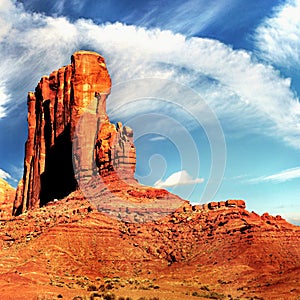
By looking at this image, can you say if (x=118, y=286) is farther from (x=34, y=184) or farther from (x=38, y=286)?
(x=34, y=184)

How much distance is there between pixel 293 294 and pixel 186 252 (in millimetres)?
21404

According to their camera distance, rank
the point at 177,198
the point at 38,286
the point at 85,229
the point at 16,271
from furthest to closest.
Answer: the point at 177,198, the point at 85,229, the point at 16,271, the point at 38,286

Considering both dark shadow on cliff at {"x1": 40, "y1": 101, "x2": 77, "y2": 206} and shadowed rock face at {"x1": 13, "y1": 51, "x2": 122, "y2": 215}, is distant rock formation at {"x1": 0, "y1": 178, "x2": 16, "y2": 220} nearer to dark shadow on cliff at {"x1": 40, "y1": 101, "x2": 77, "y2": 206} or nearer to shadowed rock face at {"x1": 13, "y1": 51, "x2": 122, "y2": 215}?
shadowed rock face at {"x1": 13, "y1": 51, "x2": 122, "y2": 215}

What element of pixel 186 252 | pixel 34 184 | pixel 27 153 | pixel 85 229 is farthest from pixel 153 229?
pixel 27 153

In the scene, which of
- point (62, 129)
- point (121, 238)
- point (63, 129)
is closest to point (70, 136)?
point (63, 129)

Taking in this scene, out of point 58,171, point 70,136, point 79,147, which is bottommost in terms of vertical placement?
point 58,171

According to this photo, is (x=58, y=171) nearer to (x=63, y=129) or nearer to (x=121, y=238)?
(x=63, y=129)

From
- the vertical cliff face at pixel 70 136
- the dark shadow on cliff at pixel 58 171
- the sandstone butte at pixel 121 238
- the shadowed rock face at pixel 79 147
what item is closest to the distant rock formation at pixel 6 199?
the vertical cliff face at pixel 70 136

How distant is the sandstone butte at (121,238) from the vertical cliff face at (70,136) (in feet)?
0.86

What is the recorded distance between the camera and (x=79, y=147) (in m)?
81.6

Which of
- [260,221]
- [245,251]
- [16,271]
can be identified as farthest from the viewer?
[260,221]

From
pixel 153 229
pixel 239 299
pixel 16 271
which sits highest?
pixel 153 229

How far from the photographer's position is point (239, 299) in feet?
117

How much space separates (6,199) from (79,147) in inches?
2016
